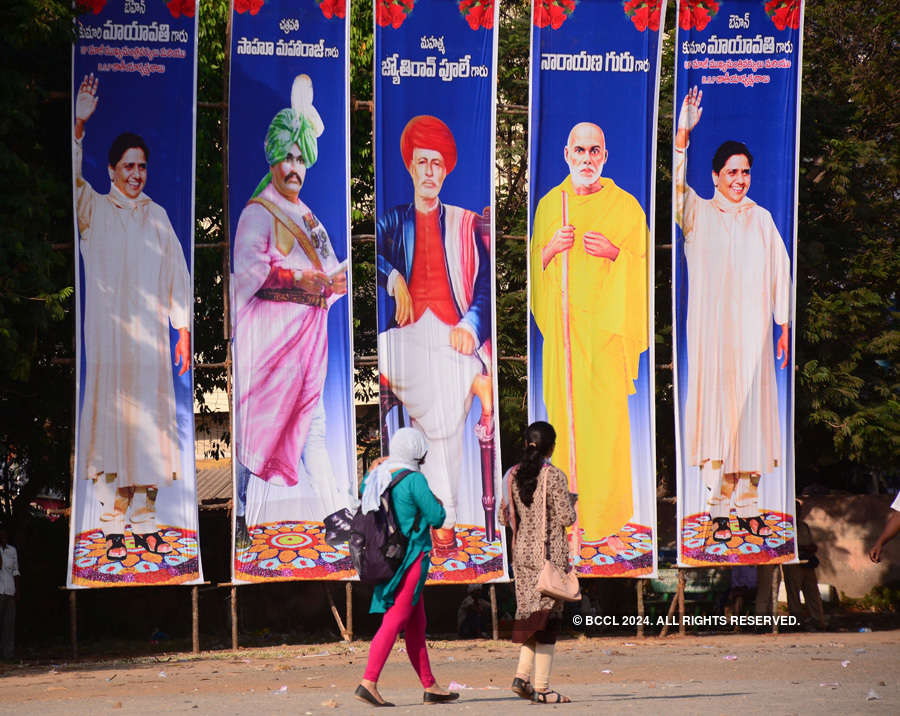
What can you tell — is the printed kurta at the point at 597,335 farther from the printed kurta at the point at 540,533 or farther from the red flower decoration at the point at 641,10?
the printed kurta at the point at 540,533

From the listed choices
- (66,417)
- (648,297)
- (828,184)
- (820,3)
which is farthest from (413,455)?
(820,3)

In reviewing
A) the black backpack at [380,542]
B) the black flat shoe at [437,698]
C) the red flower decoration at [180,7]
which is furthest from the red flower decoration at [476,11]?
the black flat shoe at [437,698]

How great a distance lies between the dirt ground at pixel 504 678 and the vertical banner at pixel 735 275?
4.42 feet

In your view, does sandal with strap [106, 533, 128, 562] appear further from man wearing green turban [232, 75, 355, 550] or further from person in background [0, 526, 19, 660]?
person in background [0, 526, 19, 660]

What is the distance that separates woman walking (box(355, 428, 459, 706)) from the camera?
23.2 ft

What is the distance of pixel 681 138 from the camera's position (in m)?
13.4

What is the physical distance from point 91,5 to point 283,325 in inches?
138

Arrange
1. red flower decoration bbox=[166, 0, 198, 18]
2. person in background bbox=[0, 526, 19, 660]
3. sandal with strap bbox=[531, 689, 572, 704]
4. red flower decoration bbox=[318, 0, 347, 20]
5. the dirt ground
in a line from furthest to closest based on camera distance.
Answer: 1. person in background bbox=[0, 526, 19, 660]
2. red flower decoration bbox=[318, 0, 347, 20]
3. red flower decoration bbox=[166, 0, 198, 18]
4. the dirt ground
5. sandal with strap bbox=[531, 689, 572, 704]

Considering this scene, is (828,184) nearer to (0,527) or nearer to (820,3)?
(820,3)

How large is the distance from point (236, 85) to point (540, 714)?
26.3 feet

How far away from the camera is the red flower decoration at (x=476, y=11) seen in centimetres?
1291

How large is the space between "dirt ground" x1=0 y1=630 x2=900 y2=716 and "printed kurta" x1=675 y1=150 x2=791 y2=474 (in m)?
1.95

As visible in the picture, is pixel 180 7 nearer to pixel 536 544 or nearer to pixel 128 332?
pixel 128 332

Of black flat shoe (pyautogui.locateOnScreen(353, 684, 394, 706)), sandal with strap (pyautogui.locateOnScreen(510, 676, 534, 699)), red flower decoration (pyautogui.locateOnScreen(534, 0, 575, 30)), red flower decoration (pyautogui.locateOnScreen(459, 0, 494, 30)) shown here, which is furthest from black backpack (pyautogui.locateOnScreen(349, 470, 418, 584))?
red flower decoration (pyautogui.locateOnScreen(534, 0, 575, 30))
